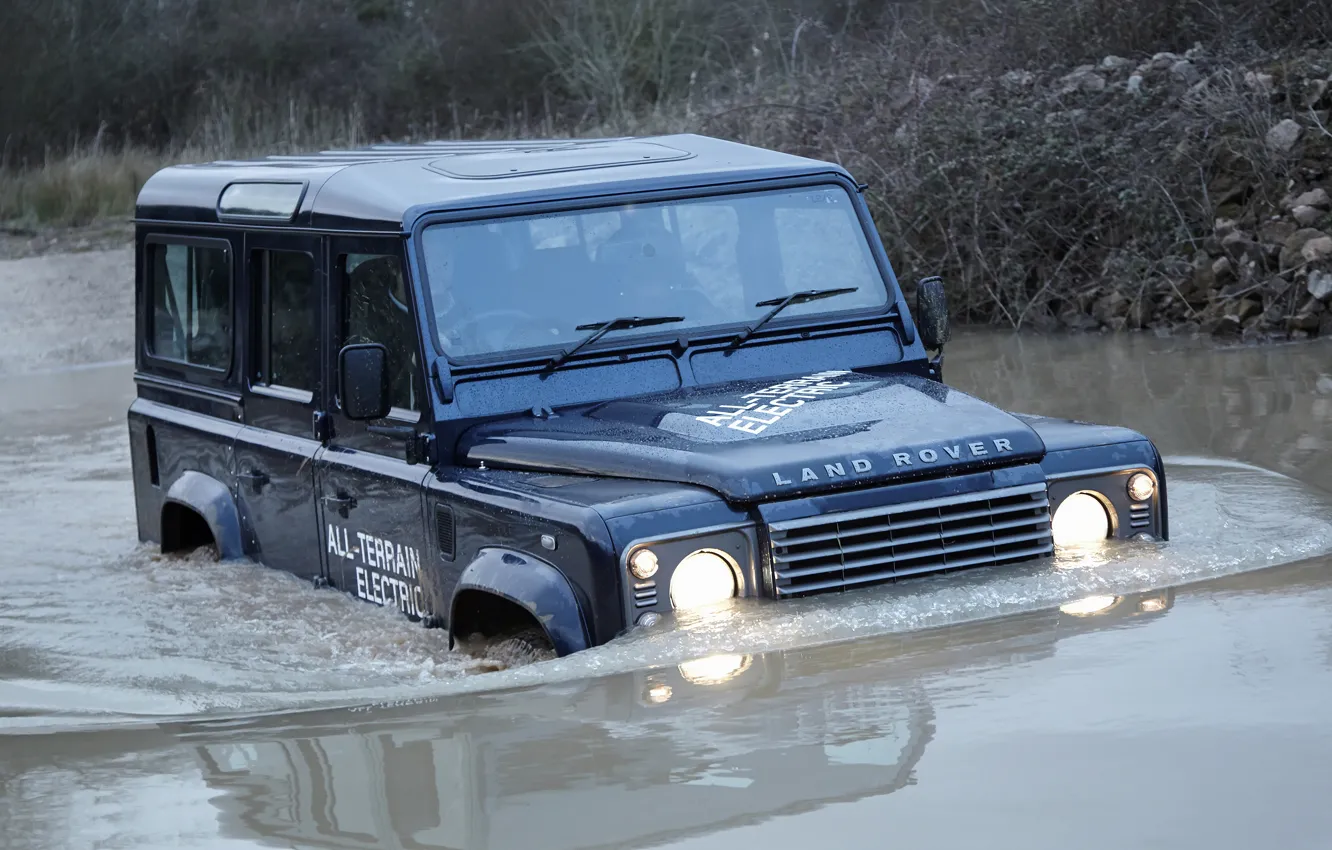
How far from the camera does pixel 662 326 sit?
6.06 m

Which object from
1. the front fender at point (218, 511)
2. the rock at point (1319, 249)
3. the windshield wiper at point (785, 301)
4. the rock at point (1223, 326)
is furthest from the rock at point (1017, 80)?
the front fender at point (218, 511)

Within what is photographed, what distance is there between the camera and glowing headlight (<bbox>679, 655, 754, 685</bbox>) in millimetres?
4875

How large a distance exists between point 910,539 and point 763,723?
2.85 feet

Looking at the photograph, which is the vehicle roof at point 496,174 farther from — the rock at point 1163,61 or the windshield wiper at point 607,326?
the rock at point 1163,61

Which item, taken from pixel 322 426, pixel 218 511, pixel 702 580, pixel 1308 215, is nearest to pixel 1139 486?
pixel 702 580

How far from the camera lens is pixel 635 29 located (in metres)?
28.6

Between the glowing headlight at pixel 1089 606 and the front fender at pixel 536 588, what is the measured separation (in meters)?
1.33

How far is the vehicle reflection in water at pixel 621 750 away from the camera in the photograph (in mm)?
4133

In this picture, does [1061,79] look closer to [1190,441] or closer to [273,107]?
[1190,441]

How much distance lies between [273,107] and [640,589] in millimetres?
34917

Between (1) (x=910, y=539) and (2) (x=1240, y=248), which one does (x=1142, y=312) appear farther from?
(1) (x=910, y=539)

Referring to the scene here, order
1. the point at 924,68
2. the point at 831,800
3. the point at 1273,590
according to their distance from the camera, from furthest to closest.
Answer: the point at 924,68 → the point at 1273,590 → the point at 831,800

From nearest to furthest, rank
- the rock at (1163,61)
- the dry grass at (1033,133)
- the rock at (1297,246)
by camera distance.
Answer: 1. the rock at (1297,246)
2. the dry grass at (1033,133)
3. the rock at (1163,61)

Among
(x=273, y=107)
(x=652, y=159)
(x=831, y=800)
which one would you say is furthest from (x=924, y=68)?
(x=273, y=107)
